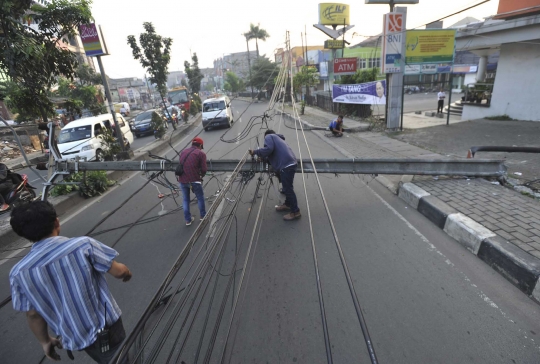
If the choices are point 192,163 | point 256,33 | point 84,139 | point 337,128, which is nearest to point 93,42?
point 84,139

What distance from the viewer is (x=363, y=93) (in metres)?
14.9

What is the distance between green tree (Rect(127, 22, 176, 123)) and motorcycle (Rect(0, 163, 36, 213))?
1315 cm

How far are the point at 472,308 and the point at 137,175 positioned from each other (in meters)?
9.62

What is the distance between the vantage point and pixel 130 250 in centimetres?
452

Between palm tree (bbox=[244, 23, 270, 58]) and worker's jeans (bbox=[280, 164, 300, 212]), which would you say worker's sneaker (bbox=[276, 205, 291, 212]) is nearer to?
worker's jeans (bbox=[280, 164, 300, 212])

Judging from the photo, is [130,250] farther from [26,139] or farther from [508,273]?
[26,139]

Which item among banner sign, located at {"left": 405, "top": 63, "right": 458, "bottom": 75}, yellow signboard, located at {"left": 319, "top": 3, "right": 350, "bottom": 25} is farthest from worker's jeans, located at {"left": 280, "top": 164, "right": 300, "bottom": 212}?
yellow signboard, located at {"left": 319, "top": 3, "right": 350, "bottom": 25}

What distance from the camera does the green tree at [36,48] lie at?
17.0ft

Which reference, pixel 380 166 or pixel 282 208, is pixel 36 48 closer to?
pixel 282 208

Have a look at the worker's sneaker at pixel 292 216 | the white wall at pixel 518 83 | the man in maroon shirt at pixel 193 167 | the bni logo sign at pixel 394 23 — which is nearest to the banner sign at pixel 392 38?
the bni logo sign at pixel 394 23

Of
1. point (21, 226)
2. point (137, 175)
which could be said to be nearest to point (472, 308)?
point (21, 226)

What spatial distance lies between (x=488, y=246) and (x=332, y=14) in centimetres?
2839

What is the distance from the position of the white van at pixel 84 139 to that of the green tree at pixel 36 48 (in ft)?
12.2

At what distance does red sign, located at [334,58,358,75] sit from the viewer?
53.0 feet
